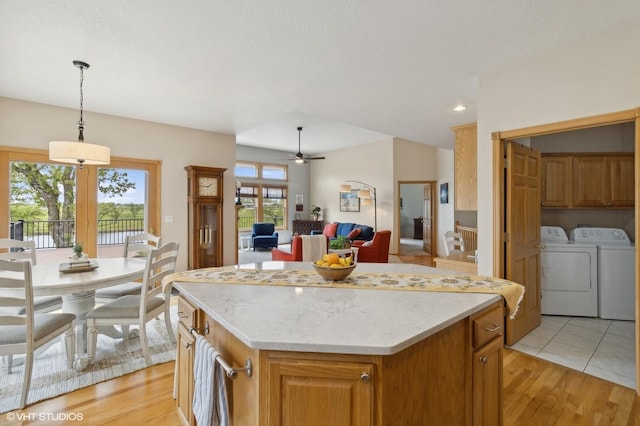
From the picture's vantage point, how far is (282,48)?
260cm

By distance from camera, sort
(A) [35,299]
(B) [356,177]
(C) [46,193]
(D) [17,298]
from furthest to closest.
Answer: (B) [356,177] < (C) [46,193] < (A) [35,299] < (D) [17,298]

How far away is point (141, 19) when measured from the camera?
7.30 feet

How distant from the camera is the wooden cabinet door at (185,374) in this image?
159 centimetres

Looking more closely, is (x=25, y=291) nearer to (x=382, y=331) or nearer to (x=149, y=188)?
(x=382, y=331)

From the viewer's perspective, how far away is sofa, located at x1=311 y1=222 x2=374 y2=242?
8.28 meters

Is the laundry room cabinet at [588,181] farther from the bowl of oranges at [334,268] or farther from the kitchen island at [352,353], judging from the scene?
the bowl of oranges at [334,268]

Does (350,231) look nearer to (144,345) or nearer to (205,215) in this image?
(205,215)

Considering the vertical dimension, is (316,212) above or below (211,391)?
above

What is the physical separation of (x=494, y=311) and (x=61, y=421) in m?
2.65

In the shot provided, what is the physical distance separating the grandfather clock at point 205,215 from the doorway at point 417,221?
4.82 meters

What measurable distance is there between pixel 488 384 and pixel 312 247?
332 centimetres

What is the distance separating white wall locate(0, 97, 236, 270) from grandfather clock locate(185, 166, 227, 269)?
0.17 meters

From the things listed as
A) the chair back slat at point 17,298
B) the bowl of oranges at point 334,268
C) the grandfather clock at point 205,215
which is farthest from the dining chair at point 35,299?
the bowl of oranges at point 334,268

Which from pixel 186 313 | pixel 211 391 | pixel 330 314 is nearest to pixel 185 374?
pixel 186 313
